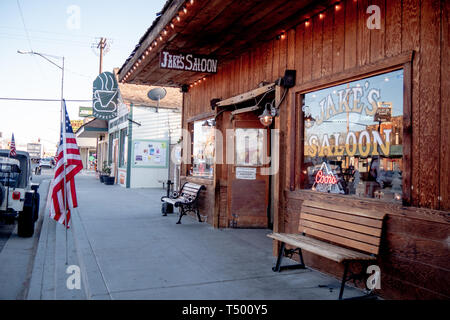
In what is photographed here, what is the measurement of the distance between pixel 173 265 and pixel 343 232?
7.76 feet

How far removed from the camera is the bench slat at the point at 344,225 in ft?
13.6

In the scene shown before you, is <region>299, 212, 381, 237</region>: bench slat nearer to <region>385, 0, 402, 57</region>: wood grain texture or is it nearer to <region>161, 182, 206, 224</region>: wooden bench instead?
<region>385, 0, 402, 57</region>: wood grain texture

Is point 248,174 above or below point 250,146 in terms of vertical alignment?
below

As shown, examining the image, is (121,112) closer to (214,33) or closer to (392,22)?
(214,33)

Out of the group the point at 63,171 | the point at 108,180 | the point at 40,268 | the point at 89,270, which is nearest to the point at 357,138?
the point at 89,270

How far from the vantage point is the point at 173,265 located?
5277 mm

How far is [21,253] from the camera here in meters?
6.38

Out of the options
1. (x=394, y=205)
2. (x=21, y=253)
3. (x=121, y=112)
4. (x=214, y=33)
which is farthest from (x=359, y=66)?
Answer: (x=121, y=112)

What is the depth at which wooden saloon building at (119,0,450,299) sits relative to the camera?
3.76 m

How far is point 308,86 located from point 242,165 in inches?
119

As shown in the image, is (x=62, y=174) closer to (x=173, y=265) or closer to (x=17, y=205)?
(x=173, y=265)

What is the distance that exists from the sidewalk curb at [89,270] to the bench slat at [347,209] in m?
2.86

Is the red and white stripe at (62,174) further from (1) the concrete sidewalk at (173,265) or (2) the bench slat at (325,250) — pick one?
(2) the bench slat at (325,250)

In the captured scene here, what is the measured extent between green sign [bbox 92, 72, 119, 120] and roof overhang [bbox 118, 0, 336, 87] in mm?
8625
